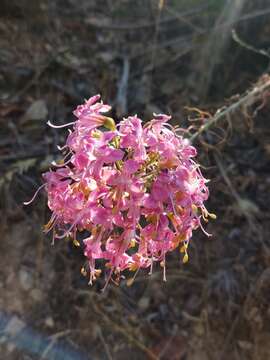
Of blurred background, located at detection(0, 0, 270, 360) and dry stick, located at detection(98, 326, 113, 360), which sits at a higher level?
blurred background, located at detection(0, 0, 270, 360)

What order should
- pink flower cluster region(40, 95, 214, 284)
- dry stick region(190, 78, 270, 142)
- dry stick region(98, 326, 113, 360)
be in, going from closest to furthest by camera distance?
1. pink flower cluster region(40, 95, 214, 284)
2. dry stick region(190, 78, 270, 142)
3. dry stick region(98, 326, 113, 360)

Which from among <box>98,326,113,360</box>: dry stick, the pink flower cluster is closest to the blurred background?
<box>98,326,113,360</box>: dry stick

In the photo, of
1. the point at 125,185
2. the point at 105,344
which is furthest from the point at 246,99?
the point at 105,344

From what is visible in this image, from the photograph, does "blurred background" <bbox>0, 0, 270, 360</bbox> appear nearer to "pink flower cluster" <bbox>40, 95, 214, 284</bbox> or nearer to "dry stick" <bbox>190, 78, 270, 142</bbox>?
"dry stick" <bbox>190, 78, 270, 142</bbox>

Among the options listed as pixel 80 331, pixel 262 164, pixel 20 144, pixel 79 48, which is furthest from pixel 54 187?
pixel 79 48

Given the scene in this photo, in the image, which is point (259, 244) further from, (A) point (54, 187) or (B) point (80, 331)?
(A) point (54, 187)

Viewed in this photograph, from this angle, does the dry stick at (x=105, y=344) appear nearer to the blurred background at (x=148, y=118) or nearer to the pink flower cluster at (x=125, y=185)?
the blurred background at (x=148, y=118)

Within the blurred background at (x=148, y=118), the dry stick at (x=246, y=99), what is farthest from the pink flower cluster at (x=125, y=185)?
the blurred background at (x=148, y=118)
